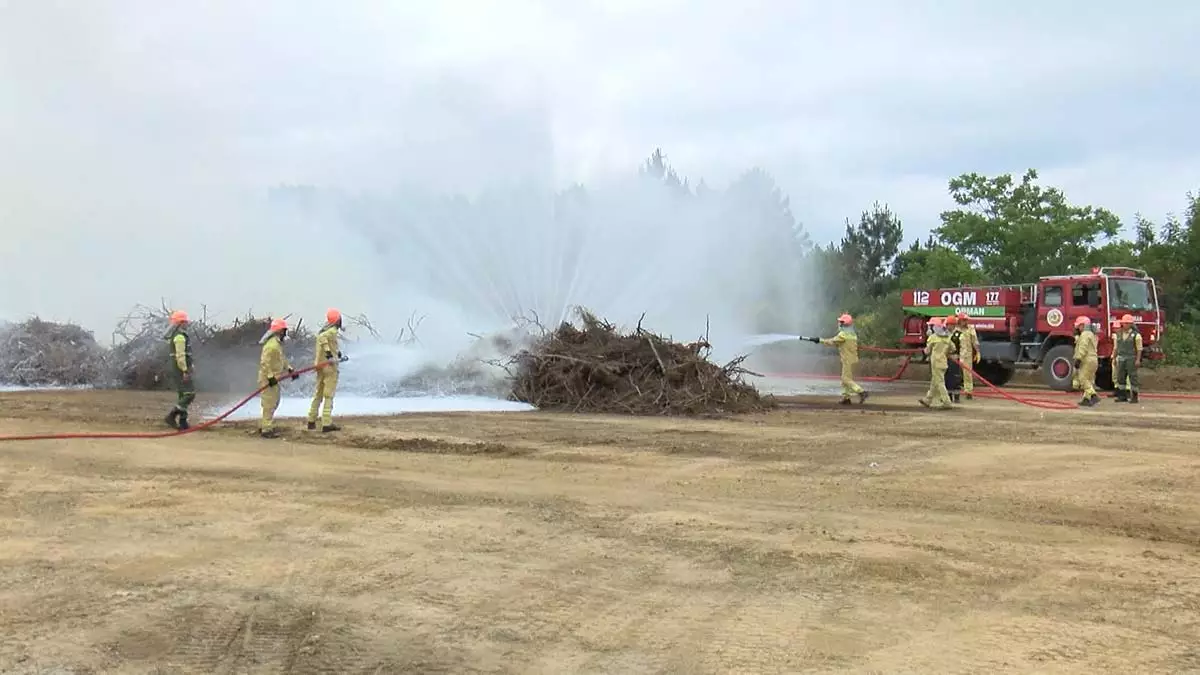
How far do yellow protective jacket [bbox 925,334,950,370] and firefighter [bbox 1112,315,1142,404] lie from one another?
3.71m

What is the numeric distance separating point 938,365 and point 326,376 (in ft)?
36.0

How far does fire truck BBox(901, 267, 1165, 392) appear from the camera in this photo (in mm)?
20812

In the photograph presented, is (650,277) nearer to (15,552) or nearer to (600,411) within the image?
(600,411)

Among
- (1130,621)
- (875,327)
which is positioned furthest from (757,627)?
(875,327)

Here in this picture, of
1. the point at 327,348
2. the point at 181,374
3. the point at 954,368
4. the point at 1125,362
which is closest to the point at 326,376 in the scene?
the point at 327,348

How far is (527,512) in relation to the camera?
295 inches

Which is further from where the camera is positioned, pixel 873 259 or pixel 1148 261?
pixel 873 259

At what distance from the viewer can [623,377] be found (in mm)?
15938

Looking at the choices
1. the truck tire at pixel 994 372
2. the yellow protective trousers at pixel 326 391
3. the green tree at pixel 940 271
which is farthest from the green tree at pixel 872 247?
the yellow protective trousers at pixel 326 391

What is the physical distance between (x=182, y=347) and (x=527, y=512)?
7.33 m

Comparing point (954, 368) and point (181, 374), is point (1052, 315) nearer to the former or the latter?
point (954, 368)

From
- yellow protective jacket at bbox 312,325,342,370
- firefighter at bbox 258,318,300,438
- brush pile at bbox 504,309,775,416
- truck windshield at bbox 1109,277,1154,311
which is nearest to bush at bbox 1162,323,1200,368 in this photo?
truck windshield at bbox 1109,277,1154,311

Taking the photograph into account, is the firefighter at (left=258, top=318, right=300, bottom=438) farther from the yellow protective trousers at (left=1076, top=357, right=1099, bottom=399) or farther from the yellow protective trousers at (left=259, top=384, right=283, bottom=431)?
the yellow protective trousers at (left=1076, top=357, right=1099, bottom=399)

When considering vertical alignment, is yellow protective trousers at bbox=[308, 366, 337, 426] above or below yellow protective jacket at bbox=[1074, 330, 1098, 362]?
below
